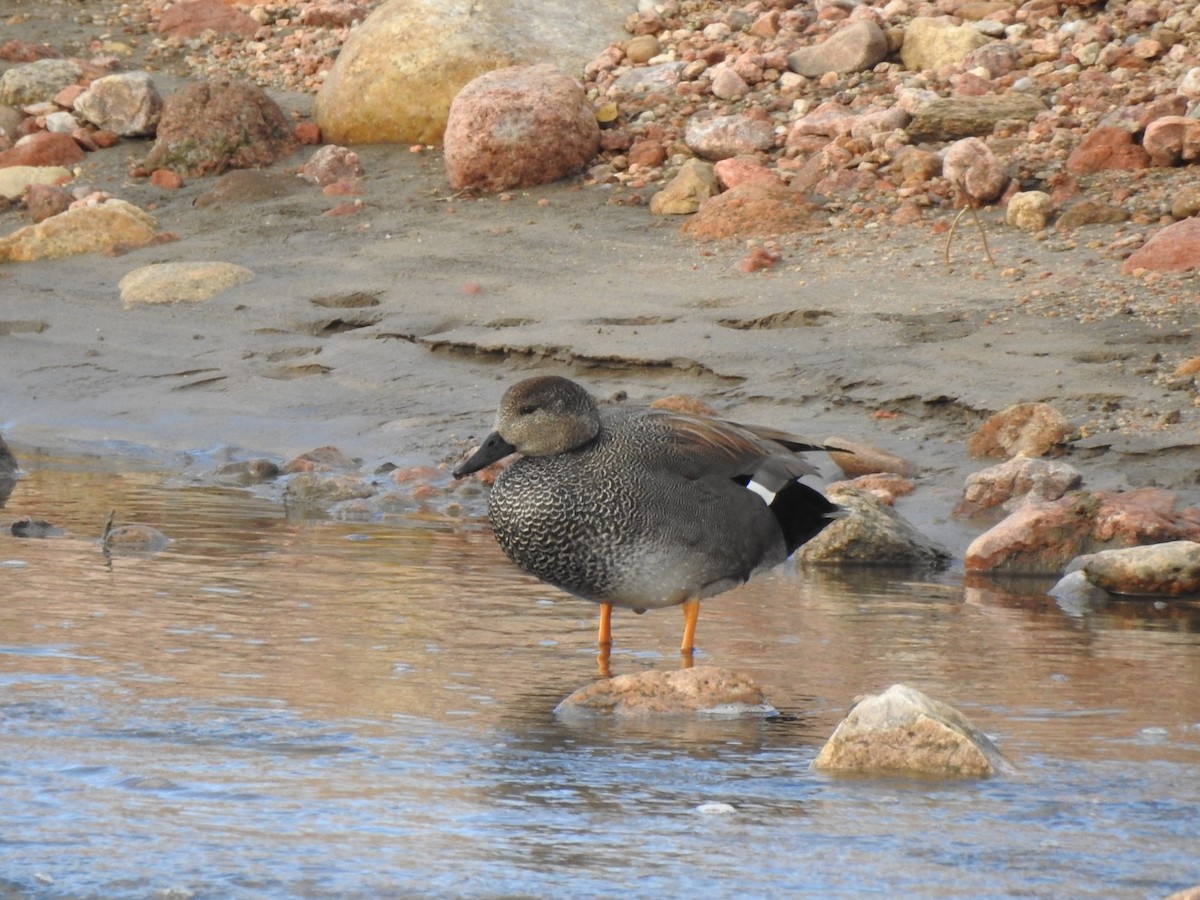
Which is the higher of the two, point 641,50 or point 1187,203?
point 641,50

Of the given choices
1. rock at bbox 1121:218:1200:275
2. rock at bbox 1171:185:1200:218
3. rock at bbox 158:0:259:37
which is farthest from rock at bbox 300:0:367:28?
rock at bbox 1121:218:1200:275

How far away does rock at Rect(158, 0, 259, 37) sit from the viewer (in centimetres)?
1877

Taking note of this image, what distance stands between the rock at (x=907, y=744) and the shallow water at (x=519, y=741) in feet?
0.22

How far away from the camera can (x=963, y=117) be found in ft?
42.1

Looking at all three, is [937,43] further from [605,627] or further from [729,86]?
[605,627]

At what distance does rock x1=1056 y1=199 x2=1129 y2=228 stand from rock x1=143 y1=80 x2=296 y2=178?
6.63 meters

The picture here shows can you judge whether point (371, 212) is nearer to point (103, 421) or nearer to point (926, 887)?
point (103, 421)

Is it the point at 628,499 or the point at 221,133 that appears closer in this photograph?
the point at 628,499

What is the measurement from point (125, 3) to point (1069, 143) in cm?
1122

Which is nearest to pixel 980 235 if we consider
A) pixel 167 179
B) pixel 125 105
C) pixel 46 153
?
pixel 167 179

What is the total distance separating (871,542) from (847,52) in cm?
703

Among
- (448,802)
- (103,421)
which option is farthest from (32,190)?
(448,802)

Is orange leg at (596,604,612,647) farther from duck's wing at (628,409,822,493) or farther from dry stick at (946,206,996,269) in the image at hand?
dry stick at (946,206,996,269)

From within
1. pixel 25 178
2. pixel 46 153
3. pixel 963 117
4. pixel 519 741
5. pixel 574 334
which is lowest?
pixel 519 741
